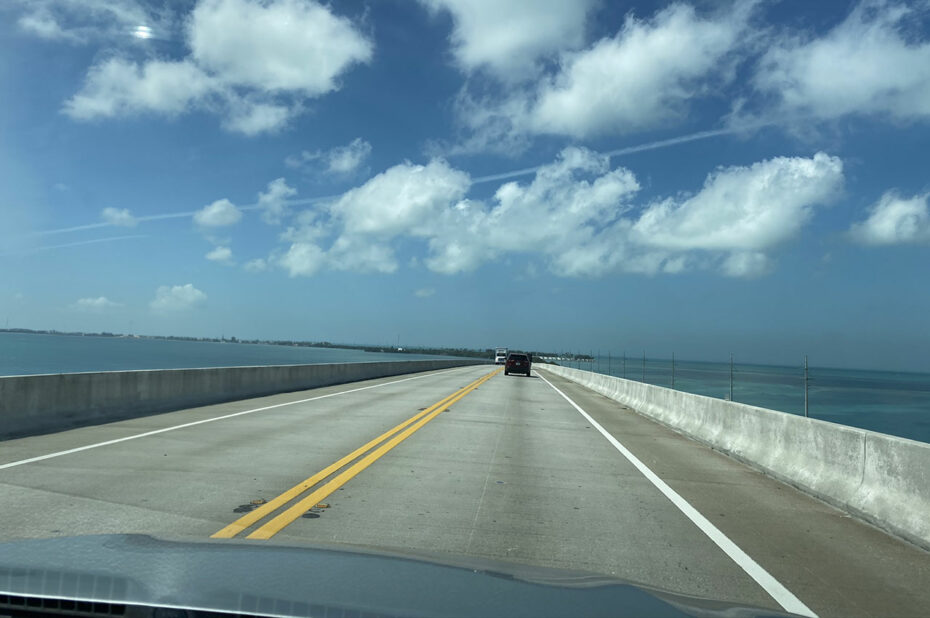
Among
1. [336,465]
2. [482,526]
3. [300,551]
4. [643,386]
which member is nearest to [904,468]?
[482,526]

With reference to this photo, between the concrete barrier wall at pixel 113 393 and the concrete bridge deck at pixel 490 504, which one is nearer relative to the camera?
the concrete bridge deck at pixel 490 504

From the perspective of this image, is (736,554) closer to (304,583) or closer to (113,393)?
(304,583)

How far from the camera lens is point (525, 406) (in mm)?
22078

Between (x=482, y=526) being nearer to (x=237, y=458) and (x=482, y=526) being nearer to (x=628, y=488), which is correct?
(x=628, y=488)

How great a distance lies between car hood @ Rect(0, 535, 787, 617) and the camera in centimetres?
312

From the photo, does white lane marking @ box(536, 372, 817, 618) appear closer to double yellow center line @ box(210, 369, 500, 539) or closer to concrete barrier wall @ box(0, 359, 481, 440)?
double yellow center line @ box(210, 369, 500, 539)

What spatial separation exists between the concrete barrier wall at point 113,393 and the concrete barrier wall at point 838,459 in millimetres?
11972

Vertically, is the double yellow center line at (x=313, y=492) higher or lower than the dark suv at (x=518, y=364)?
lower

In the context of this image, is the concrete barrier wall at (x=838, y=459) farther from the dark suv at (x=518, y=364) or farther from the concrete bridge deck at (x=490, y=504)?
the dark suv at (x=518, y=364)

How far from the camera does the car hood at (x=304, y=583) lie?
3119 millimetres

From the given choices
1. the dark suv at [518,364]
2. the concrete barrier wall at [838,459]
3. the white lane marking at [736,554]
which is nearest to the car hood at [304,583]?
the white lane marking at [736,554]

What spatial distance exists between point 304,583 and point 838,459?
7.20 metres

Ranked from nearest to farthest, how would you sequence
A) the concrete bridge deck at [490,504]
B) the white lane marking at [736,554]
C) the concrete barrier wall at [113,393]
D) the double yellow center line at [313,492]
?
the white lane marking at [736,554] → the concrete bridge deck at [490,504] → the double yellow center line at [313,492] → the concrete barrier wall at [113,393]

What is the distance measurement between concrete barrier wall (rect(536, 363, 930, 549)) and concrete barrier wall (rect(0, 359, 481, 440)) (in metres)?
12.0
